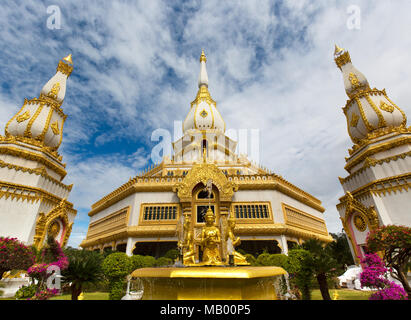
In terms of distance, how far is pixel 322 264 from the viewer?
12008mm

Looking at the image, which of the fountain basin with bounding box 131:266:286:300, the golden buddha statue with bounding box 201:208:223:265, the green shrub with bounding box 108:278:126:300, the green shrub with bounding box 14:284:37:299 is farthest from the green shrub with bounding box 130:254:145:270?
the fountain basin with bounding box 131:266:286:300

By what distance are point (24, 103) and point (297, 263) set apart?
1199 inches

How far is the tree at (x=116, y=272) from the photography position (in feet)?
45.5

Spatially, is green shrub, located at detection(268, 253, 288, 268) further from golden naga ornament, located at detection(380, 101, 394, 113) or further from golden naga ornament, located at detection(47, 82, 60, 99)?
golden naga ornament, located at detection(47, 82, 60, 99)

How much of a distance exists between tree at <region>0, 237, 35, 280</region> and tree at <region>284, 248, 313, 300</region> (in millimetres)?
16307

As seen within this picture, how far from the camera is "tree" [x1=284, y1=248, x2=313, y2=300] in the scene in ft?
42.0

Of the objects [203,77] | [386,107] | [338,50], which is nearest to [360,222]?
[386,107]

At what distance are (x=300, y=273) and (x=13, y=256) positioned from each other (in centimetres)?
1712

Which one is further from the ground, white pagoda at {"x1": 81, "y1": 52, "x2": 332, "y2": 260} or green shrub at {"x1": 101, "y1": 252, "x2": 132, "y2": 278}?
white pagoda at {"x1": 81, "y1": 52, "x2": 332, "y2": 260}

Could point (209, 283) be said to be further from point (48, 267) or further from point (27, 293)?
point (48, 267)

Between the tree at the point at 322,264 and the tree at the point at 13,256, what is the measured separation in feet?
55.0
